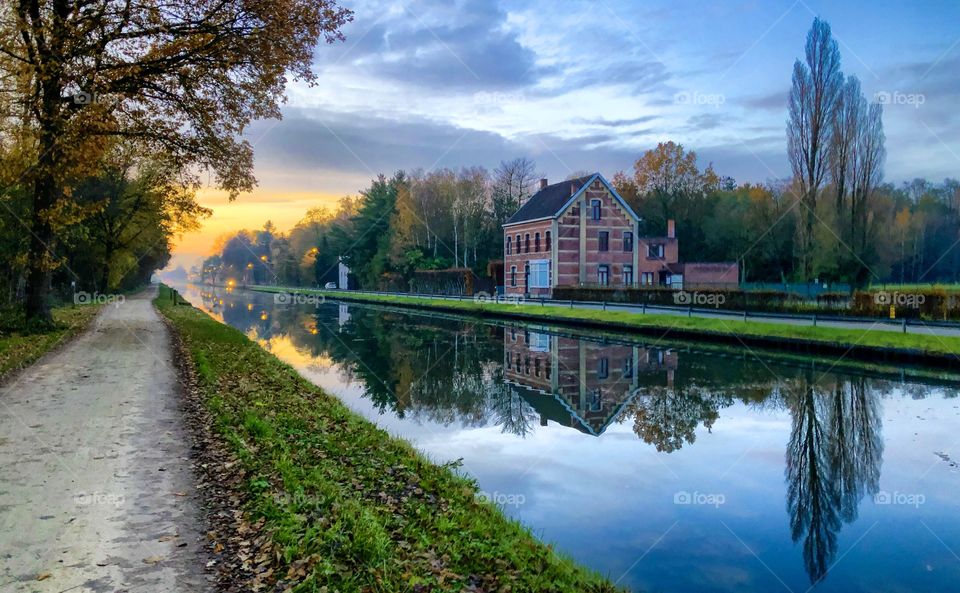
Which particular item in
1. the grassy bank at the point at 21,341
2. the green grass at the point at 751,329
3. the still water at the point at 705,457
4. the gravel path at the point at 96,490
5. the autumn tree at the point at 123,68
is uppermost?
the autumn tree at the point at 123,68

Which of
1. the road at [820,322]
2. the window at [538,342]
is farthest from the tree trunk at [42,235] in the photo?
the road at [820,322]

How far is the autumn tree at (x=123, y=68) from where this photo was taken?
16.3m

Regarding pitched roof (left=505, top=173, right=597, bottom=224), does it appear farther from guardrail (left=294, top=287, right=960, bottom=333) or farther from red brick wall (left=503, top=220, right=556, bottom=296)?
guardrail (left=294, top=287, right=960, bottom=333)

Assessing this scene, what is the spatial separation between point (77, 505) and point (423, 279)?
207 ft

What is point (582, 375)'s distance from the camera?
1791 centimetres

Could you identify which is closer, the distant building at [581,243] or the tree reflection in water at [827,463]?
the tree reflection in water at [827,463]

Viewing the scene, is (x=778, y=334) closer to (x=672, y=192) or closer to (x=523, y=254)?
(x=523, y=254)

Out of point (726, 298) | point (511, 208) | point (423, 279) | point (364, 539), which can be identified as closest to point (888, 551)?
point (364, 539)

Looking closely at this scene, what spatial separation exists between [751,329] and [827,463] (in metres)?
17.0

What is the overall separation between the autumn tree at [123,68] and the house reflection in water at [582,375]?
11.6 metres

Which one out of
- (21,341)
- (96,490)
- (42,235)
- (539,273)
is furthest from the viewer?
(539,273)

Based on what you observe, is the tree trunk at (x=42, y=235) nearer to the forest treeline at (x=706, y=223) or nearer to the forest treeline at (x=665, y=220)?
the forest treeline at (x=706, y=223)

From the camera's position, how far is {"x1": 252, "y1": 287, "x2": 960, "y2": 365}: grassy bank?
19.5 m

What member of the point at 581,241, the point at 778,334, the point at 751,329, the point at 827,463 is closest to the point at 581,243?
the point at 581,241
